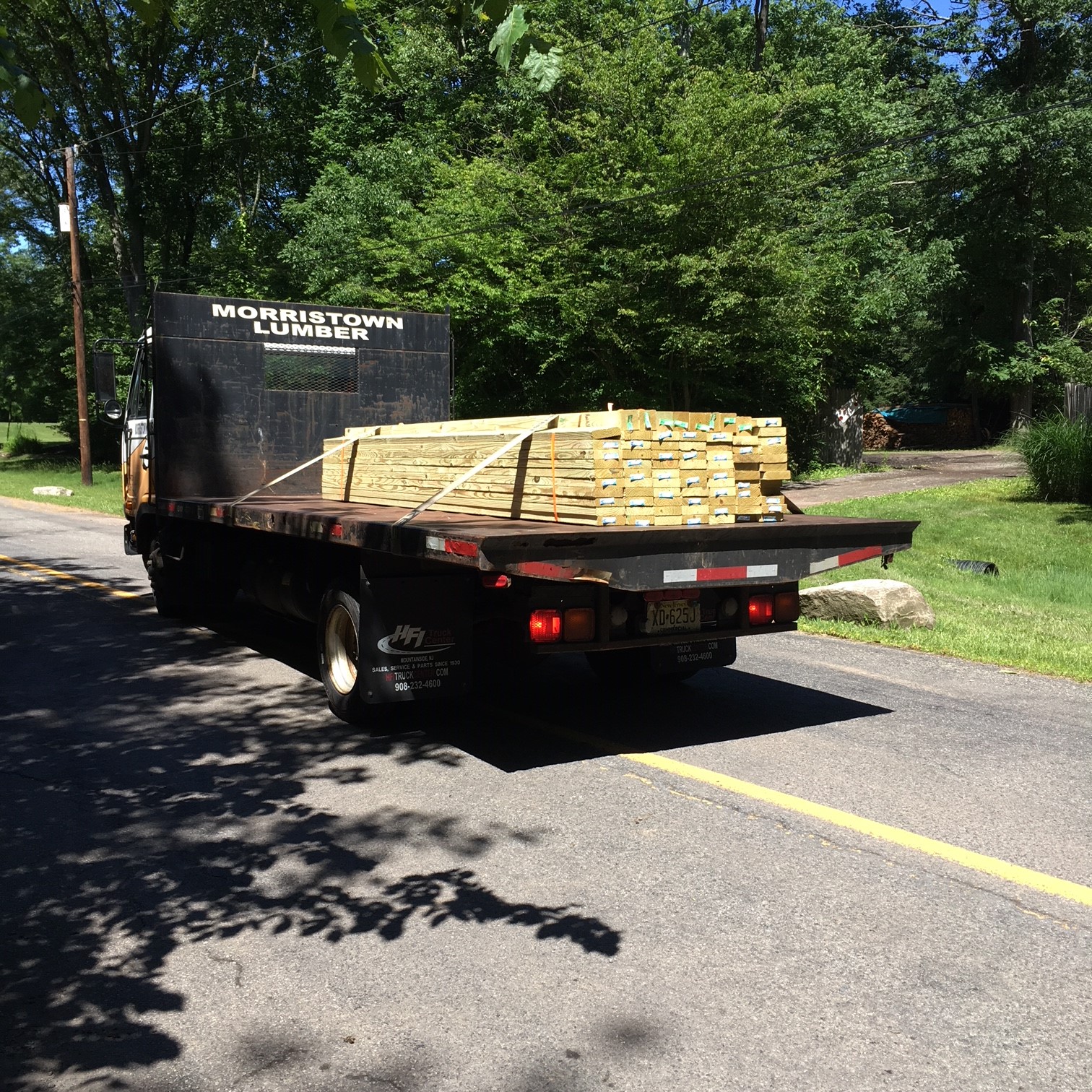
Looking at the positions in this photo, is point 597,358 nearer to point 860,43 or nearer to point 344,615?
point 860,43

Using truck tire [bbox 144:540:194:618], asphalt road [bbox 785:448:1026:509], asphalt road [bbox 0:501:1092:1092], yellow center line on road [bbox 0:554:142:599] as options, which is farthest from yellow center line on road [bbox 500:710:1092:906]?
asphalt road [bbox 785:448:1026:509]

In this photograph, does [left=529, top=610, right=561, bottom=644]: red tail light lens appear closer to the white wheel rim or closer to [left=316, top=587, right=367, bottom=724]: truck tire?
[left=316, top=587, right=367, bottom=724]: truck tire

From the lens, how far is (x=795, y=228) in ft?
81.4

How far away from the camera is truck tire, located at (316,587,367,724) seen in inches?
266

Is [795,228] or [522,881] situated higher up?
[795,228]

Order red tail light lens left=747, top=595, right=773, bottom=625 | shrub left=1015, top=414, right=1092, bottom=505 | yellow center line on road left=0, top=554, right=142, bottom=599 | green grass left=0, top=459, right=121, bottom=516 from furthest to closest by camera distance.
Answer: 1. green grass left=0, top=459, right=121, bottom=516
2. shrub left=1015, top=414, right=1092, bottom=505
3. yellow center line on road left=0, top=554, right=142, bottom=599
4. red tail light lens left=747, top=595, right=773, bottom=625

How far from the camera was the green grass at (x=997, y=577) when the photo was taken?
9.59m

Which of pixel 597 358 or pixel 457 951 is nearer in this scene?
pixel 457 951

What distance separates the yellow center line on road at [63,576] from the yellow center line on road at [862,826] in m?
7.61

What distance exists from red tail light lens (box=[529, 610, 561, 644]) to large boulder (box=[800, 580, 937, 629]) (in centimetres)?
549

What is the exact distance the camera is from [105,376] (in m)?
10.9

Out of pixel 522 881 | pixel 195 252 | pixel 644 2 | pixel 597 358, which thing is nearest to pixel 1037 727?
pixel 522 881

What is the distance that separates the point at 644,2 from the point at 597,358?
9854 millimetres

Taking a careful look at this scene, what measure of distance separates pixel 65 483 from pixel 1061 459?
29.5m
